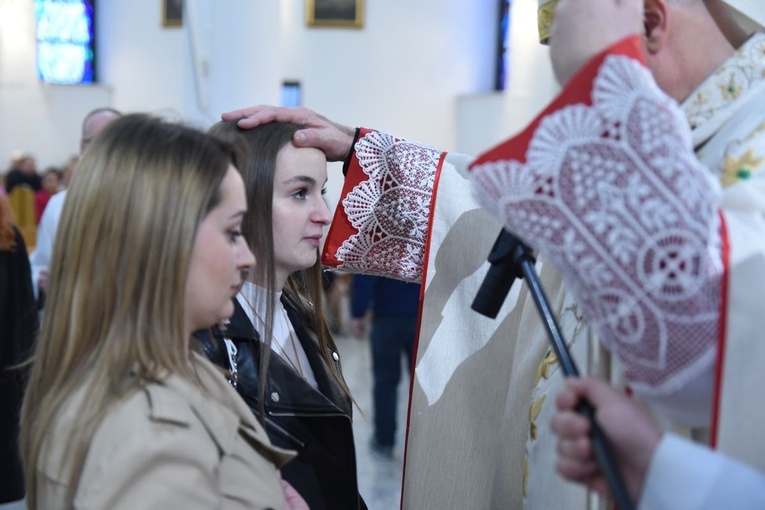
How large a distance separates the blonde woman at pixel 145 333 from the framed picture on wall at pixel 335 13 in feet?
37.5

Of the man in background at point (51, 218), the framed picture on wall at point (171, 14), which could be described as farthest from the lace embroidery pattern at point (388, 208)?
the framed picture on wall at point (171, 14)

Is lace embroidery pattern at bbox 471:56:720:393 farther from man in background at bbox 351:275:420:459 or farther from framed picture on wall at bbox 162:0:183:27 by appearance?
framed picture on wall at bbox 162:0:183:27

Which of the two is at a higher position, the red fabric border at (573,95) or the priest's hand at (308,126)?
the red fabric border at (573,95)

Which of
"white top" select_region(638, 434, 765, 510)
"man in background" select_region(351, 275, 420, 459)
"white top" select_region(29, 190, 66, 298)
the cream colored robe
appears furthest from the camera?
"man in background" select_region(351, 275, 420, 459)

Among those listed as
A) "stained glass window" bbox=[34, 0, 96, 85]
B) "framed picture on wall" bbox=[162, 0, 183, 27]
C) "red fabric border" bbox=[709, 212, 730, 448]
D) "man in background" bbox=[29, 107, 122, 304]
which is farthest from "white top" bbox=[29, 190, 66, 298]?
"stained glass window" bbox=[34, 0, 96, 85]

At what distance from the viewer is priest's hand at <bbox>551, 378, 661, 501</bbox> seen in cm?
97

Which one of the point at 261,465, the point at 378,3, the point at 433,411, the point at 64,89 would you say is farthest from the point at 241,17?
the point at 64,89

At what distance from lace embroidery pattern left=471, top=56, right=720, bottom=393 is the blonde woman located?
46 cm

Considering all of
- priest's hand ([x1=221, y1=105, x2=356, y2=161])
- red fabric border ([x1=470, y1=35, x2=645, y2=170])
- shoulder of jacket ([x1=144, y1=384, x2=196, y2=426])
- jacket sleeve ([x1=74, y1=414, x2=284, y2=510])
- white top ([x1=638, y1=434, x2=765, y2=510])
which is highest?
red fabric border ([x1=470, y1=35, x2=645, y2=170])

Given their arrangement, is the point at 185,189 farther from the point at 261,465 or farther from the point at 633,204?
the point at 633,204

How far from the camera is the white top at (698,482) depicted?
933 millimetres

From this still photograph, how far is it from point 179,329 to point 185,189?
0.63 feet

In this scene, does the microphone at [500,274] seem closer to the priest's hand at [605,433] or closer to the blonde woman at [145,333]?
the priest's hand at [605,433]

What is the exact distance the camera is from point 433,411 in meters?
1.75
